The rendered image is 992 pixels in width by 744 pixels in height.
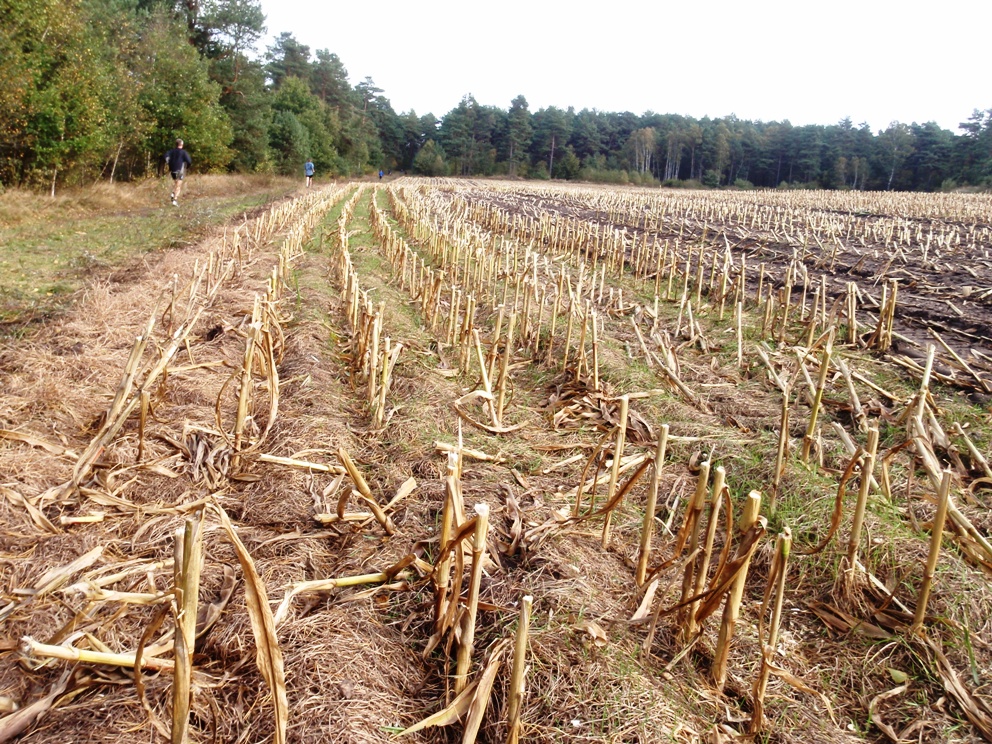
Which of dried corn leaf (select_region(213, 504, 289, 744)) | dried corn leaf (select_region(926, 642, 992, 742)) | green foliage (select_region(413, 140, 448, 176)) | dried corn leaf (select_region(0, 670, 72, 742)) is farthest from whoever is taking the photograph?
green foliage (select_region(413, 140, 448, 176))

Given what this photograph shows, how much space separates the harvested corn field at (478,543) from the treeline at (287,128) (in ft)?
46.0

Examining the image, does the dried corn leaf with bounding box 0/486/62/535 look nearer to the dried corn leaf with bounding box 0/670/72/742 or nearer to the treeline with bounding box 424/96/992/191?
the dried corn leaf with bounding box 0/670/72/742

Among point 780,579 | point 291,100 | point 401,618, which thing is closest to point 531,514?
point 401,618

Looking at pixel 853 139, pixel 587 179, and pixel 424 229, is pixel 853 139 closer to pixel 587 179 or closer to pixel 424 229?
pixel 587 179

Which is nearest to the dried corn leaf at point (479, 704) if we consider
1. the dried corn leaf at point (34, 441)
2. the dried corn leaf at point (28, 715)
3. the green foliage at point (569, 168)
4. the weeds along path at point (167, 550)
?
the weeds along path at point (167, 550)

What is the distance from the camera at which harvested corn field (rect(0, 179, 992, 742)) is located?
2.20m

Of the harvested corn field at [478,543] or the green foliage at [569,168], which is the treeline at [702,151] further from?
the harvested corn field at [478,543]

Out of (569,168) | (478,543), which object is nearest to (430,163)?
(569,168)

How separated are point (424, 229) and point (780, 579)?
11939mm

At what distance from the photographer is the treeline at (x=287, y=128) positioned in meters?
16.3

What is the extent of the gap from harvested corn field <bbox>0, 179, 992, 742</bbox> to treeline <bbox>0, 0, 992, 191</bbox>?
14.0 metres

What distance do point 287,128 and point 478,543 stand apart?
49.8 metres

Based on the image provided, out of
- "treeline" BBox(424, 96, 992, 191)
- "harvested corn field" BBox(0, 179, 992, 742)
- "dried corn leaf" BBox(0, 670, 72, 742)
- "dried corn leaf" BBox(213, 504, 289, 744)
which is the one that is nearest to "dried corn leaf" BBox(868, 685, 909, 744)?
"harvested corn field" BBox(0, 179, 992, 742)

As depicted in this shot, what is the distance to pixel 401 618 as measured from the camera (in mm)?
2742
